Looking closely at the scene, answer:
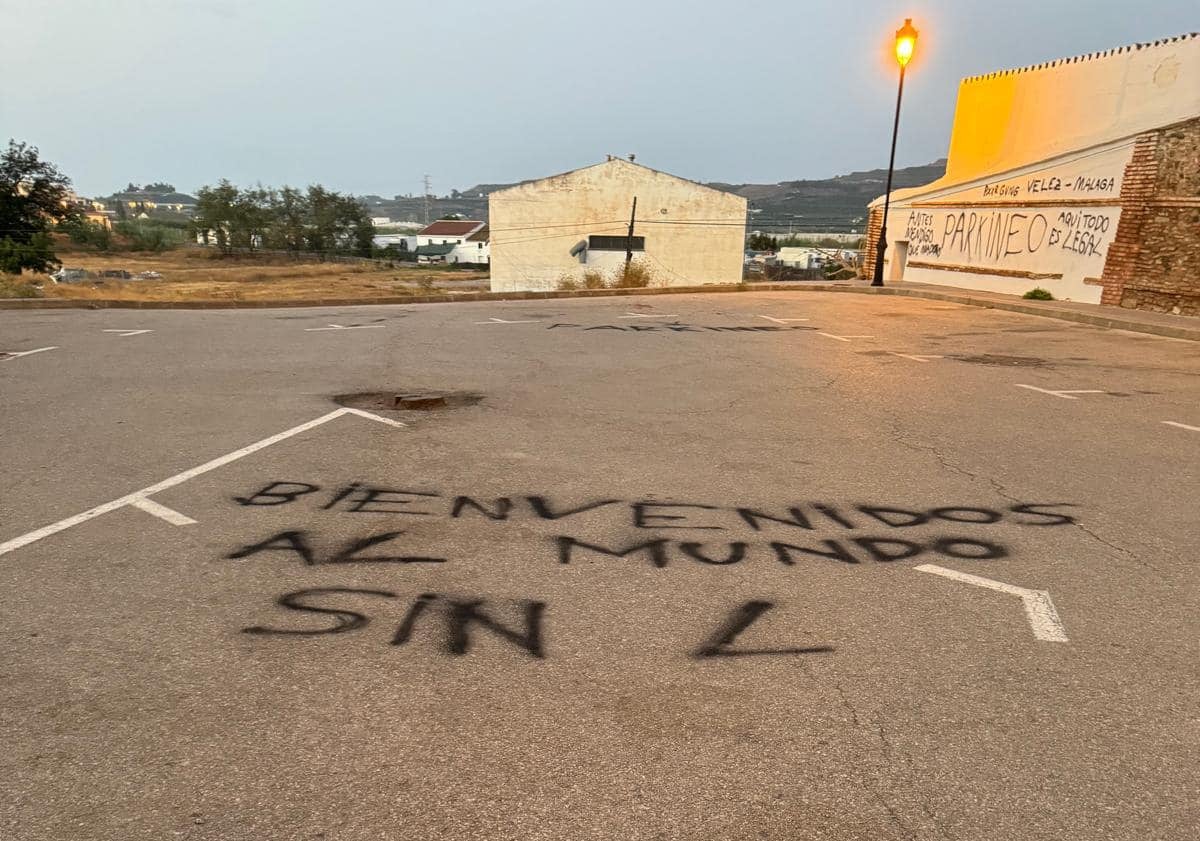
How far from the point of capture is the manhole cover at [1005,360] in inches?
393

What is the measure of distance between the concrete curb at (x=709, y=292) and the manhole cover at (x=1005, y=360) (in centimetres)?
438

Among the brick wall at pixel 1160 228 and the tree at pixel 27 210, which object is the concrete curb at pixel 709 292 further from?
the tree at pixel 27 210

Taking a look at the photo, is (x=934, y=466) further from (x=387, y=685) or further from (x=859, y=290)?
(x=859, y=290)

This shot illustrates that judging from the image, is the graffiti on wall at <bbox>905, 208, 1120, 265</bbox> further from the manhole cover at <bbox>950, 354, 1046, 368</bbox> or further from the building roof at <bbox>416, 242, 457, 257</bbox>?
→ the building roof at <bbox>416, 242, 457, 257</bbox>

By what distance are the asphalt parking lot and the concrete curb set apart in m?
8.26

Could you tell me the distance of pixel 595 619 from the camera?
3.32m

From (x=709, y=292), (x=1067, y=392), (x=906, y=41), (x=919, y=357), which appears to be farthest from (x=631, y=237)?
(x=1067, y=392)

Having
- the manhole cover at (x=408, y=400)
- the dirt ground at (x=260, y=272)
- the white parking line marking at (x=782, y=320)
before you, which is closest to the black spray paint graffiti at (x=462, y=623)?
the manhole cover at (x=408, y=400)

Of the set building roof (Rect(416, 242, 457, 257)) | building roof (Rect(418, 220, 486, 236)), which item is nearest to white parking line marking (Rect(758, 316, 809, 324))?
building roof (Rect(416, 242, 457, 257))

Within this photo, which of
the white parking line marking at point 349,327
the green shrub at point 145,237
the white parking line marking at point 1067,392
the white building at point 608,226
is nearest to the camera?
the white parking line marking at point 1067,392

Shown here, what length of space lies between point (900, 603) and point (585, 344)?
316 inches

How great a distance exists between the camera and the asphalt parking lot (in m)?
2.30

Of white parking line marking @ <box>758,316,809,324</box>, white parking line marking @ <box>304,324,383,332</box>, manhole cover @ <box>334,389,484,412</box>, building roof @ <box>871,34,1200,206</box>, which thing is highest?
building roof @ <box>871,34,1200,206</box>

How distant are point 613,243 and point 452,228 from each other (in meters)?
84.3
